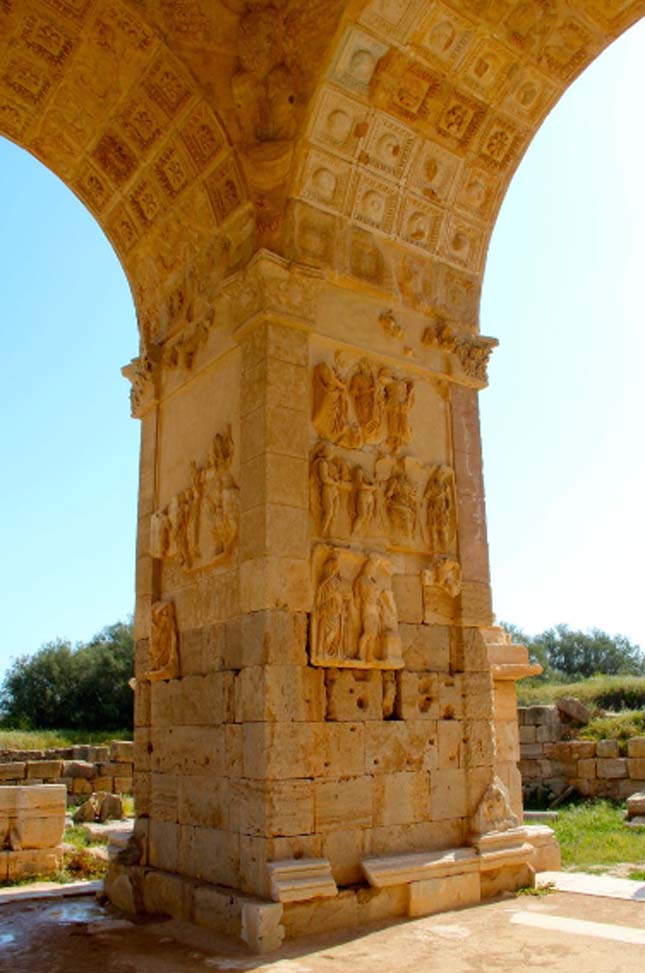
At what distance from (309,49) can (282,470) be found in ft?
12.4

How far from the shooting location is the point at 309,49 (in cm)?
755

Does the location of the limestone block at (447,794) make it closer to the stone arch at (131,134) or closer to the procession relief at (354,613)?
the procession relief at (354,613)

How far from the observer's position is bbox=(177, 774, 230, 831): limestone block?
22.9 feet

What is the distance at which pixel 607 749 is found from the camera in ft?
52.1

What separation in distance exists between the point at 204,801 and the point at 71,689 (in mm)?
33468

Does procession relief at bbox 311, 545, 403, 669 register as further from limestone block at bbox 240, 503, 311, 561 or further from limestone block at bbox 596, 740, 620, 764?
limestone block at bbox 596, 740, 620, 764

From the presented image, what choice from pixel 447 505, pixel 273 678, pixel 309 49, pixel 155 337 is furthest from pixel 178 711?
pixel 309 49

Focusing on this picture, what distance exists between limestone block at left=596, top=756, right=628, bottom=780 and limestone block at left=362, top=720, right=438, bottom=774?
9.55 metres

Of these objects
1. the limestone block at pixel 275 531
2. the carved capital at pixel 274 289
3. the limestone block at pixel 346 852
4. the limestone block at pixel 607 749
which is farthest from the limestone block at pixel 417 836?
the limestone block at pixel 607 749

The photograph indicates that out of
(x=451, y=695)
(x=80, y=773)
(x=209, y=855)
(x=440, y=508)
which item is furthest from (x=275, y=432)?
(x=80, y=773)

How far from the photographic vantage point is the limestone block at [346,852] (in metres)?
6.68

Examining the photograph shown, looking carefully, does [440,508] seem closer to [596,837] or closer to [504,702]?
[504,702]

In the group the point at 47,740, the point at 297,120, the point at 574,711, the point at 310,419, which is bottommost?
the point at 47,740

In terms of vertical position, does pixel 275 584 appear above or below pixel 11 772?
above
